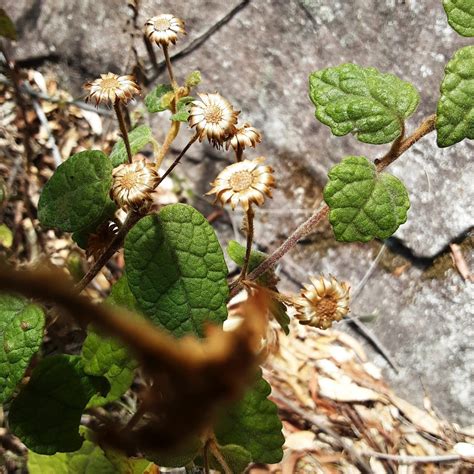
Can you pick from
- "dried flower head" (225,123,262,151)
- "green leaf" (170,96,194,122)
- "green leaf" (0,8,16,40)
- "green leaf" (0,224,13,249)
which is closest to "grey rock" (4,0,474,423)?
"green leaf" (0,8,16,40)

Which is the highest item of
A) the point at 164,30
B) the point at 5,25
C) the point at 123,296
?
the point at 164,30

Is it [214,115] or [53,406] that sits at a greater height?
[214,115]

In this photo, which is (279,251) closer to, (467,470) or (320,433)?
(320,433)

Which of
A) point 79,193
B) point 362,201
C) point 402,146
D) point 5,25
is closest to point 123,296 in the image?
point 79,193

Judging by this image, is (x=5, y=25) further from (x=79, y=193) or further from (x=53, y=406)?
(x=53, y=406)

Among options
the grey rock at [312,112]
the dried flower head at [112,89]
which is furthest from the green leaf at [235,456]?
the grey rock at [312,112]

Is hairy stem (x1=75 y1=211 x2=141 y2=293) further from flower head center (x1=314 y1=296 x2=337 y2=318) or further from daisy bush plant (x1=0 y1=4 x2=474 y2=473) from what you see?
flower head center (x1=314 y1=296 x2=337 y2=318)

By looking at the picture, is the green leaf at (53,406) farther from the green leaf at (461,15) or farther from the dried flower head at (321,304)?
the green leaf at (461,15)
